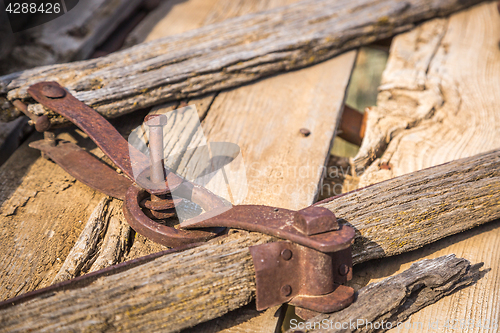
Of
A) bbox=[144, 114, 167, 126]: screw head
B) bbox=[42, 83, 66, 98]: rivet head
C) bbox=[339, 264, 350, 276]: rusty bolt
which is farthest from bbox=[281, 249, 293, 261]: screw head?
bbox=[42, 83, 66, 98]: rivet head

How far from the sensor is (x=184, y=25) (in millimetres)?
2988

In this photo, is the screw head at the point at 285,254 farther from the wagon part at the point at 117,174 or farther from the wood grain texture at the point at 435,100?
the wood grain texture at the point at 435,100

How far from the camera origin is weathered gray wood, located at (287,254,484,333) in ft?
3.93

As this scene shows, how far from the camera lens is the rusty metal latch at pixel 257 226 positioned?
1.18 m

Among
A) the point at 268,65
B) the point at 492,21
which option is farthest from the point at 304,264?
the point at 492,21

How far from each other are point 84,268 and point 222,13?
2.33 m

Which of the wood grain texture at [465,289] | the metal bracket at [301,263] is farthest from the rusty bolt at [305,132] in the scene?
the metal bracket at [301,263]

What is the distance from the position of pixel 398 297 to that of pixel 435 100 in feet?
5.03

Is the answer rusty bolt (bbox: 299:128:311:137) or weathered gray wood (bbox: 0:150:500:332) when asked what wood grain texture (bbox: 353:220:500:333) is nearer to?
weathered gray wood (bbox: 0:150:500:332)

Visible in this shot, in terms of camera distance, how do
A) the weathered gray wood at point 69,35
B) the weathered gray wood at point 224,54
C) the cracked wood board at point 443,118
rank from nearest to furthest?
the cracked wood board at point 443,118, the weathered gray wood at point 224,54, the weathered gray wood at point 69,35

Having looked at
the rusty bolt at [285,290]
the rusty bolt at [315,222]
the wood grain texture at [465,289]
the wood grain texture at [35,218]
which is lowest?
the wood grain texture at [35,218]

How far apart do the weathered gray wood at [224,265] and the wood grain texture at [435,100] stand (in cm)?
40

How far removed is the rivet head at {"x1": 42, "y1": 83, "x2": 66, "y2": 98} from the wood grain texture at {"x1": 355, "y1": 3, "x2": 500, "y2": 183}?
4.63 ft

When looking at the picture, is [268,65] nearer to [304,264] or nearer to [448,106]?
[448,106]
